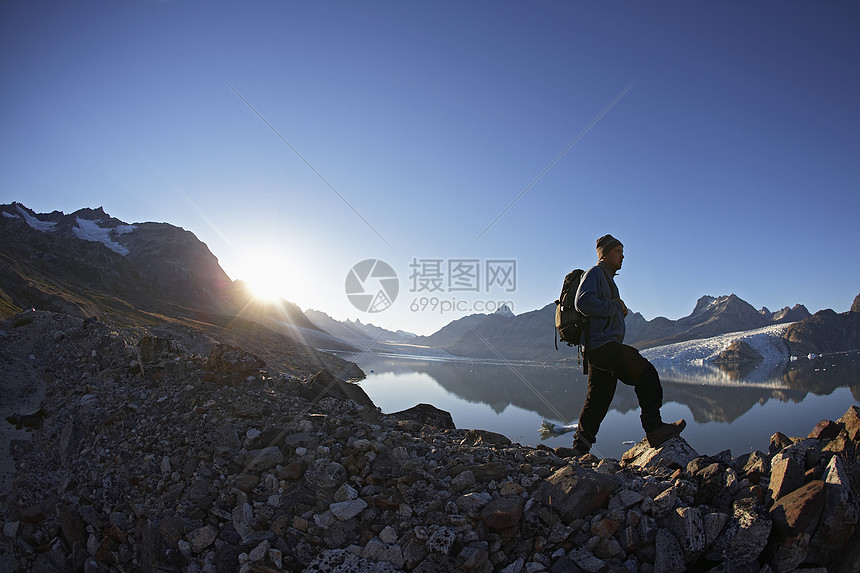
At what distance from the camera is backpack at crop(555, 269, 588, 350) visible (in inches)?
223

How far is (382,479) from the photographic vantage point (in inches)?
175

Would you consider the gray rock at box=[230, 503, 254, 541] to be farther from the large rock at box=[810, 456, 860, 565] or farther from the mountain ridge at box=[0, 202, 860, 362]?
the mountain ridge at box=[0, 202, 860, 362]

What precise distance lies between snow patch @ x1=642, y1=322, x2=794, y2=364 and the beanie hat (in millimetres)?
117823

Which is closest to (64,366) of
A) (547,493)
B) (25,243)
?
(547,493)

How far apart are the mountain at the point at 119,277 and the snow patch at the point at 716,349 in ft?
329

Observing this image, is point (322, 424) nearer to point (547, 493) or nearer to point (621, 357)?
point (547, 493)

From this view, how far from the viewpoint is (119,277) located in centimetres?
10556

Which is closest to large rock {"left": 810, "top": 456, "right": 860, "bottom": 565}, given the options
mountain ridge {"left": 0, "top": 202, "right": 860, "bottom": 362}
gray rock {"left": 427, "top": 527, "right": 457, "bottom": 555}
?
gray rock {"left": 427, "top": 527, "right": 457, "bottom": 555}

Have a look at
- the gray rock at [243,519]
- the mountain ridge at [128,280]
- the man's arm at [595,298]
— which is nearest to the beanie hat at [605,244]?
the man's arm at [595,298]

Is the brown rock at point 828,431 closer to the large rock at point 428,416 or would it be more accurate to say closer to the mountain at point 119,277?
the large rock at point 428,416

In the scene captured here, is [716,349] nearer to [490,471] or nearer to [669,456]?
[669,456]

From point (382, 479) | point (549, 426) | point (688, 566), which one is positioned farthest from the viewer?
point (549, 426)

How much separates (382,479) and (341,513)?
520 millimetres

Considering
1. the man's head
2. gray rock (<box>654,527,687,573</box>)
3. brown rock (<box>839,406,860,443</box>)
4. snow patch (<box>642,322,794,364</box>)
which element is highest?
the man's head
